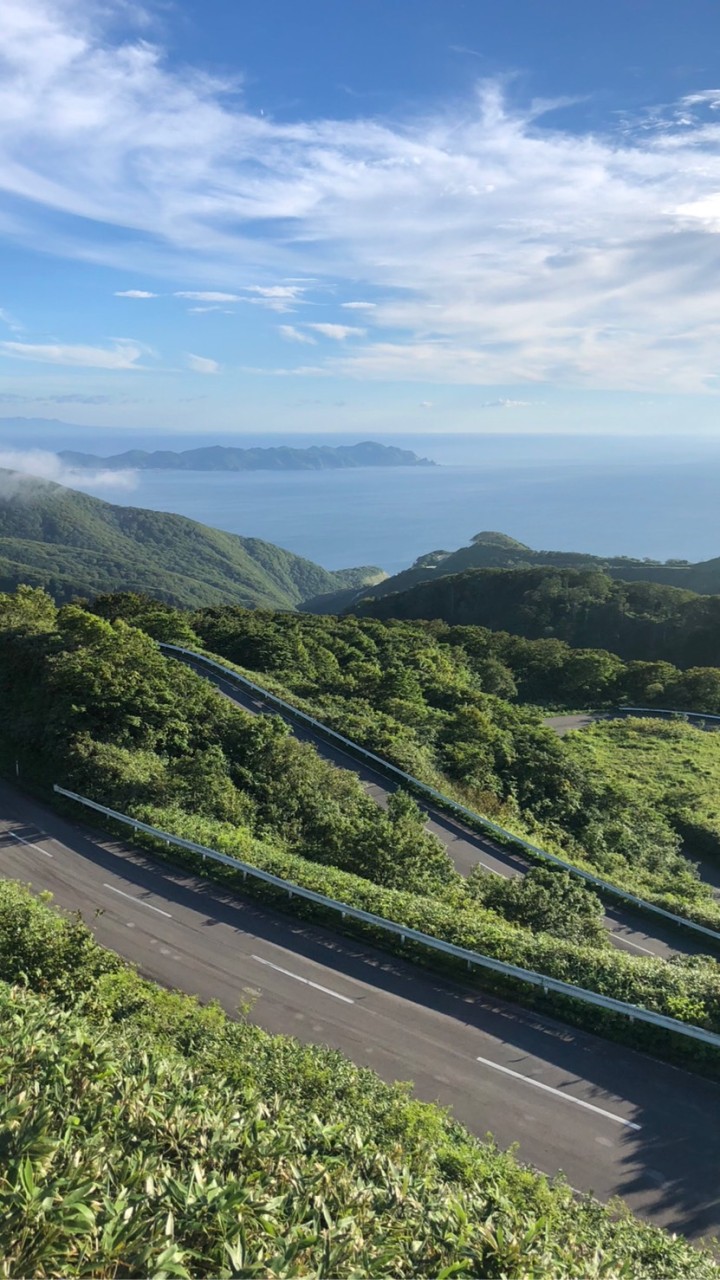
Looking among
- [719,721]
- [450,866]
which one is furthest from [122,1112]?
[719,721]

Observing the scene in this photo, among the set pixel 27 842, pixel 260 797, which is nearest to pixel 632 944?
pixel 260 797

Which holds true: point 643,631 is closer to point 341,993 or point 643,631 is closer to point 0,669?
point 0,669

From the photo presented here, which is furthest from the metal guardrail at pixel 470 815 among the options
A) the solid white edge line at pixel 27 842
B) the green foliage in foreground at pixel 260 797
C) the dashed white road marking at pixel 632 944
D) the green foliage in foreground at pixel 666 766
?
the solid white edge line at pixel 27 842

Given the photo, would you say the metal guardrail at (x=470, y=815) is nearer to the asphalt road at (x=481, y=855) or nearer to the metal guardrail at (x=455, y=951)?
the asphalt road at (x=481, y=855)

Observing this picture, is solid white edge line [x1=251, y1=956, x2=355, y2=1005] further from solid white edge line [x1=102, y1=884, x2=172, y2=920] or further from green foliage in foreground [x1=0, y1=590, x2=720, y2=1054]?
solid white edge line [x1=102, y1=884, x2=172, y2=920]

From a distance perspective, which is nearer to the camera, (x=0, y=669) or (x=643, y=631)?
(x=0, y=669)

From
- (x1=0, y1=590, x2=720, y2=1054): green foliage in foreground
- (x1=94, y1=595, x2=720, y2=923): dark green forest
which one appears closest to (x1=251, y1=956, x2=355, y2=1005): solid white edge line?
(x1=0, y1=590, x2=720, y2=1054): green foliage in foreground
